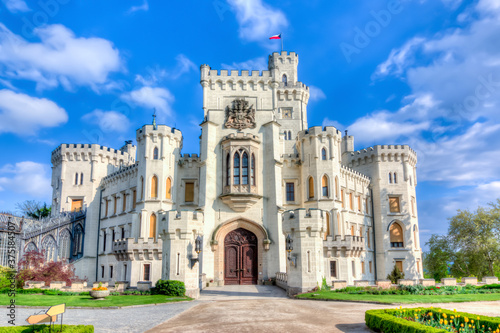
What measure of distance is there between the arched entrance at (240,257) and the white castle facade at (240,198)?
89mm

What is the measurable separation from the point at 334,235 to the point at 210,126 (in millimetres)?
15483

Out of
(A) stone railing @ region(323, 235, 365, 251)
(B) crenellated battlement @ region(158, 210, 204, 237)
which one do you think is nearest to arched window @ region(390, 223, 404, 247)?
(A) stone railing @ region(323, 235, 365, 251)

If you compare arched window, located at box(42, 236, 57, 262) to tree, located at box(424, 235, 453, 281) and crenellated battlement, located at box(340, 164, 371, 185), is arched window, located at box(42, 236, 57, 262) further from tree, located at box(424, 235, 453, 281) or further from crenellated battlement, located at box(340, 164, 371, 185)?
tree, located at box(424, 235, 453, 281)

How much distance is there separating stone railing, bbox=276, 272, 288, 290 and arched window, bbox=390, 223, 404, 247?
1943 centimetres

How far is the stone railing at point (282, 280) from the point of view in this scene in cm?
3012

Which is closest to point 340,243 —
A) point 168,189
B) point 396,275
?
point 396,275

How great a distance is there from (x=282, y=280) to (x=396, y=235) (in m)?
21.1

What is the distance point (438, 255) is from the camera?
47.5 m

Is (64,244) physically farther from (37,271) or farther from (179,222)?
(179,222)

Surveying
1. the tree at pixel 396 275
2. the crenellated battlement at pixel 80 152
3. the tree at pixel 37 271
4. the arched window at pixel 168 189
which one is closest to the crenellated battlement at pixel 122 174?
the crenellated battlement at pixel 80 152

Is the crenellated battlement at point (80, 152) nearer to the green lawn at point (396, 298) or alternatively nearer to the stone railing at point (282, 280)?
the stone railing at point (282, 280)

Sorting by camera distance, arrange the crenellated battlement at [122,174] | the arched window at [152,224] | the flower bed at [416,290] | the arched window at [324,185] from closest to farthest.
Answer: the flower bed at [416,290] → the arched window at [152,224] → the arched window at [324,185] → the crenellated battlement at [122,174]

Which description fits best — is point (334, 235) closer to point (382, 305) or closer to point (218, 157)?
point (218, 157)

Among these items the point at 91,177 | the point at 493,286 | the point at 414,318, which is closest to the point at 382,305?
the point at 414,318
